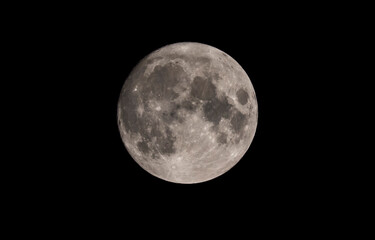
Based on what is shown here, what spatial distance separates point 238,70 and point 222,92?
0.70 m

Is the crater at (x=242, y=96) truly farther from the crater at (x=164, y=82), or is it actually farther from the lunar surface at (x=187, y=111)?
the crater at (x=164, y=82)

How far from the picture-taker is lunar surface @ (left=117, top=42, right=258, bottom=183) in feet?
14.4

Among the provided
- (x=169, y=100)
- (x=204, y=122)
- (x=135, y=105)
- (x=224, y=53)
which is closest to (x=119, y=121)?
(x=135, y=105)

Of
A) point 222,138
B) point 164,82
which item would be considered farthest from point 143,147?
point 222,138

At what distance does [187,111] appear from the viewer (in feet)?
14.2

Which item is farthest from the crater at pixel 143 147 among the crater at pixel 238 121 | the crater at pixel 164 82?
the crater at pixel 238 121

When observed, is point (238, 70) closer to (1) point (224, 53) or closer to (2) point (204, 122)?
(1) point (224, 53)

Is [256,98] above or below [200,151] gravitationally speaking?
above

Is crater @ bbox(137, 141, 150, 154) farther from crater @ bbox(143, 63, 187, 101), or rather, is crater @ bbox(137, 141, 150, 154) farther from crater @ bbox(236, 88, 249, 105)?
crater @ bbox(236, 88, 249, 105)

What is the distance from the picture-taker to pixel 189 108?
4.33m

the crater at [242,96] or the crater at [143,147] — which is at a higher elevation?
the crater at [242,96]

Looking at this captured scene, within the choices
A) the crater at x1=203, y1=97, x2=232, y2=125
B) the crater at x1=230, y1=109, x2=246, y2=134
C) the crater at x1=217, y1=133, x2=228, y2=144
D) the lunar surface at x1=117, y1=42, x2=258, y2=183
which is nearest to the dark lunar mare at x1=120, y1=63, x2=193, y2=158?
the lunar surface at x1=117, y1=42, x2=258, y2=183

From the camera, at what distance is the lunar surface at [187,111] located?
14.4ft

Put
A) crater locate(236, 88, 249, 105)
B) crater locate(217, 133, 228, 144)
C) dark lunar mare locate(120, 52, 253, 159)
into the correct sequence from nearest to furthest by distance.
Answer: dark lunar mare locate(120, 52, 253, 159) → crater locate(217, 133, 228, 144) → crater locate(236, 88, 249, 105)
